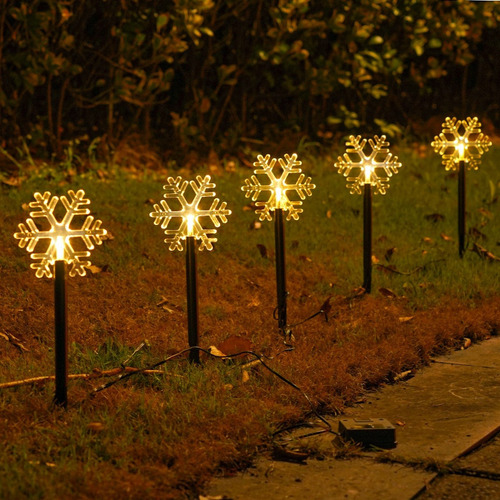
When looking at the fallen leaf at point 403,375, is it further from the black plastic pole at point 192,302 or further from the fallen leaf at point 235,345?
the black plastic pole at point 192,302

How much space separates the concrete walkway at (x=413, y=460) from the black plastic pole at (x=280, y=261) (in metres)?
1.09

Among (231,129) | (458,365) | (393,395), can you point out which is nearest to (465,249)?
(458,365)

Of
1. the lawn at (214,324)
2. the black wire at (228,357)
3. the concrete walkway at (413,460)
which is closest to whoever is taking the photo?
the concrete walkway at (413,460)

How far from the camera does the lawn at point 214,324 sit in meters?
4.22

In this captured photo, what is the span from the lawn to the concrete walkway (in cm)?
17

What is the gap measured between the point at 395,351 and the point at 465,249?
3004 millimetres

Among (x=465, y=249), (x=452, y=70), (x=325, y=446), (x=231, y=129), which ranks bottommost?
(x=325, y=446)

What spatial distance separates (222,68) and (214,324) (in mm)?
5421

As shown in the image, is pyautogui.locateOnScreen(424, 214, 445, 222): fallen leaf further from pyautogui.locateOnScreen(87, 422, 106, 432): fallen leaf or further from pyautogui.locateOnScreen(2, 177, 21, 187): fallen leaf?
pyautogui.locateOnScreen(87, 422, 106, 432): fallen leaf

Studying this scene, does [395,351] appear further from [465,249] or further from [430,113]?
[430,113]

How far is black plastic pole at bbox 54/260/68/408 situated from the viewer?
467 centimetres

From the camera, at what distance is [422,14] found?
41.5 ft

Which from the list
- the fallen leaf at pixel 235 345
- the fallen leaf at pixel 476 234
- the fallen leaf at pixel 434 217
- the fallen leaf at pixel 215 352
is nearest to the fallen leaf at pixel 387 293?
the fallen leaf at pixel 235 345

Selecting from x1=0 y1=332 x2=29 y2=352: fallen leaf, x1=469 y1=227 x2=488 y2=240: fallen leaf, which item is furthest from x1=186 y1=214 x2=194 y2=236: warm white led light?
x1=469 y1=227 x2=488 y2=240: fallen leaf
